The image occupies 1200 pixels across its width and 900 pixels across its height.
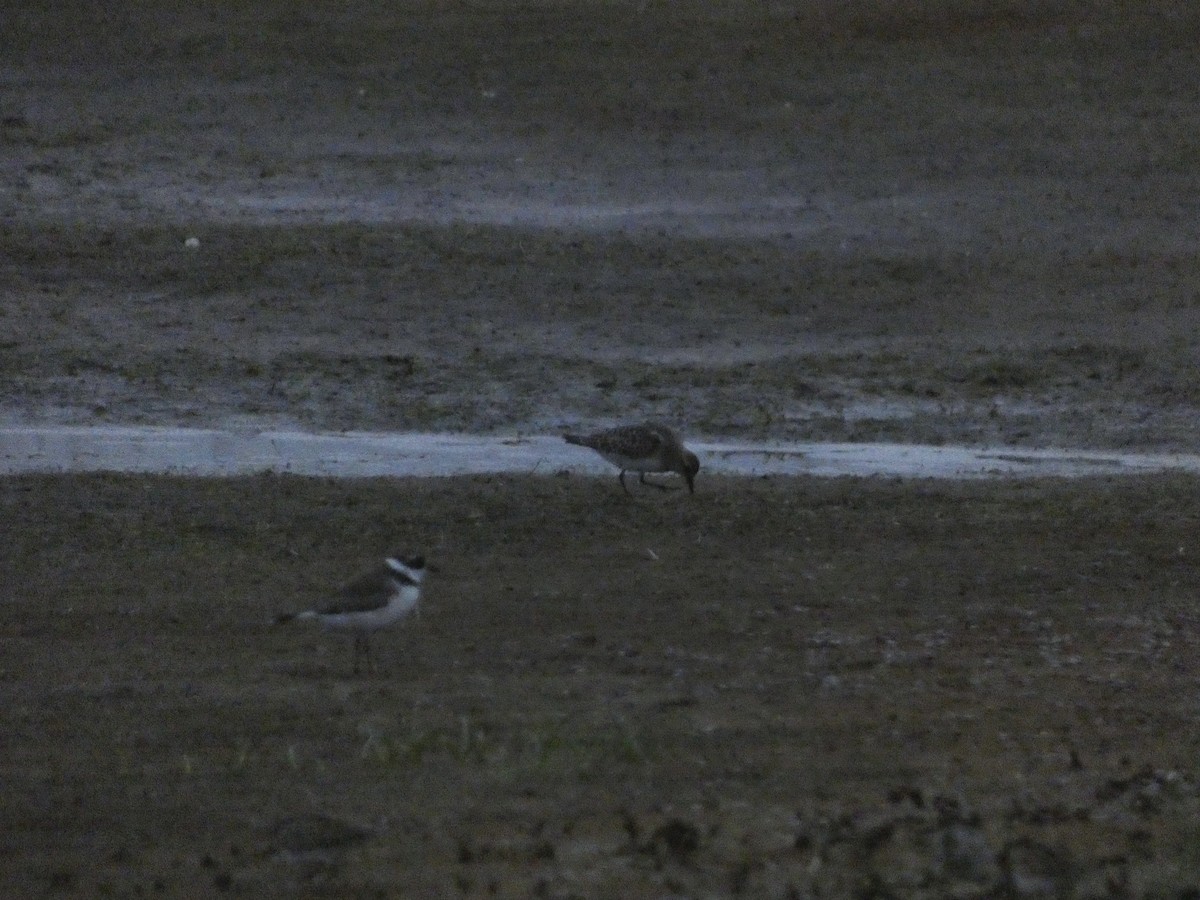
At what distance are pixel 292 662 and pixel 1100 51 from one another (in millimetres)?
15758

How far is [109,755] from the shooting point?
7.59 m

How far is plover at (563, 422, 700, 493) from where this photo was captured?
39.9ft

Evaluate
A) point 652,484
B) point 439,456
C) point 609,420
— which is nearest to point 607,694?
point 652,484

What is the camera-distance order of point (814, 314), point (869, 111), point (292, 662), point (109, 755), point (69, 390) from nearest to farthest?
point (109, 755), point (292, 662), point (69, 390), point (814, 314), point (869, 111)

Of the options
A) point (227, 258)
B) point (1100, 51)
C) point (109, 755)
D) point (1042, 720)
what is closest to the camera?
point (109, 755)

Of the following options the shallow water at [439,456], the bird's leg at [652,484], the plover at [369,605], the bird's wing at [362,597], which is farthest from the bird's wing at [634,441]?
the bird's wing at [362,597]

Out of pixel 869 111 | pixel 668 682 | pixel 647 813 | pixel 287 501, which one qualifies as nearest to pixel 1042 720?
pixel 668 682

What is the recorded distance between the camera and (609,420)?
48.3ft

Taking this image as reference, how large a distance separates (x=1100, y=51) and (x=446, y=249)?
7406 millimetres

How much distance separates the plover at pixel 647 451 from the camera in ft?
39.9

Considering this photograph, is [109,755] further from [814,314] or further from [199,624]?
[814,314]

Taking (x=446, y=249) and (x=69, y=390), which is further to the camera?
(x=446, y=249)

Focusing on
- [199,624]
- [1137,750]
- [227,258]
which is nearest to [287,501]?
[199,624]

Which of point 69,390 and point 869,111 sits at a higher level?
point 869,111
